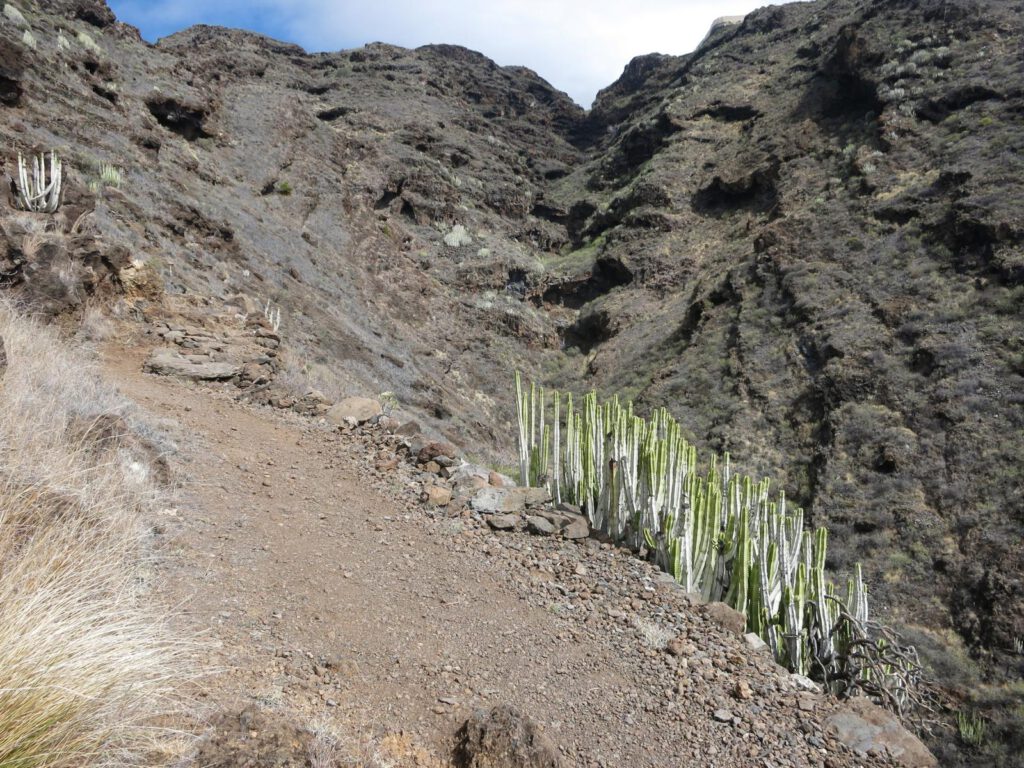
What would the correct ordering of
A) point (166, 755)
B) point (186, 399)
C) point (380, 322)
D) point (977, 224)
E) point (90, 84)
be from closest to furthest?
point (166, 755) → point (186, 399) → point (977, 224) → point (90, 84) → point (380, 322)

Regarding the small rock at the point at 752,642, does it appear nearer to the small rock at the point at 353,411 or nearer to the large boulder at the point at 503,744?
the large boulder at the point at 503,744

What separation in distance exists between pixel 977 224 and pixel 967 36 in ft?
44.8

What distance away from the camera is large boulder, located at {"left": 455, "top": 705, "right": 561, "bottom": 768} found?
2.52m

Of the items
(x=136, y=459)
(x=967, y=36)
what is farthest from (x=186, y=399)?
(x=967, y=36)

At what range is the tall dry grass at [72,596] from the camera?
1.57m

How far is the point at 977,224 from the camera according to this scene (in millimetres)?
16547

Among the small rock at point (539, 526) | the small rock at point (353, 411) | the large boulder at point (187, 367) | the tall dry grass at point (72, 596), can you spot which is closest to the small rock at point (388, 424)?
the small rock at point (353, 411)

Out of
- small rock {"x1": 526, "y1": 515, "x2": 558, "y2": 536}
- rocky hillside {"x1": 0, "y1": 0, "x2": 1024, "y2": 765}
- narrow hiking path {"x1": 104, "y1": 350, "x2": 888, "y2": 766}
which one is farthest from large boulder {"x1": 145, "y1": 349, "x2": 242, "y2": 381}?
small rock {"x1": 526, "y1": 515, "x2": 558, "y2": 536}

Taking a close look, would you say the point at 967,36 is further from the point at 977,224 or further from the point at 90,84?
the point at 90,84

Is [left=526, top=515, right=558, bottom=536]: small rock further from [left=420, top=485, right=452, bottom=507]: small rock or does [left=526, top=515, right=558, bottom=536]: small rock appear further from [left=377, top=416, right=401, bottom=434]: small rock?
[left=377, top=416, right=401, bottom=434]: small rock

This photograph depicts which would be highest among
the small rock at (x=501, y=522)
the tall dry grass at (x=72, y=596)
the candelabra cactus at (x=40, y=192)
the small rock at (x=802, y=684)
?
the candelabra cactus at (x=40, y=192)

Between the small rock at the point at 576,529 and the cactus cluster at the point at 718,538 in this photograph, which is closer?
the cactus cluster at the point at 718,538

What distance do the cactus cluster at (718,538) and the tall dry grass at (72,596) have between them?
389 centimetres

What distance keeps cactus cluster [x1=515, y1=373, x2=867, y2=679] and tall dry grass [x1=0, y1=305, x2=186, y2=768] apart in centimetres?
389
